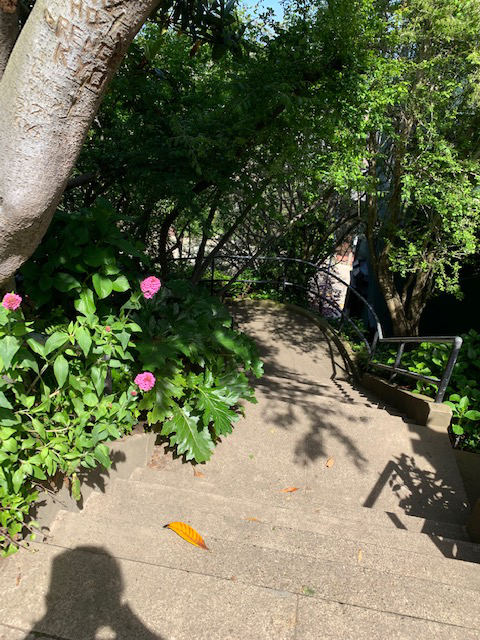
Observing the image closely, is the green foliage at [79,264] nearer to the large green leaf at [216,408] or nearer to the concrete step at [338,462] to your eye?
Answer: the large green leaf at [216,408]

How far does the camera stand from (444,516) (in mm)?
2924

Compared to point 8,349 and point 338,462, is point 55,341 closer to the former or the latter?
point 8,349

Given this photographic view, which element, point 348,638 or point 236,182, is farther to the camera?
point 236,182

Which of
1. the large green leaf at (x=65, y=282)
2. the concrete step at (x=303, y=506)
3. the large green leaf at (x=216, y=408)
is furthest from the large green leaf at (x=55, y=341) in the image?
the large green leaf at (x=216, y=408)

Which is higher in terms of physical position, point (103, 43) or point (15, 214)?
point (103, 43)

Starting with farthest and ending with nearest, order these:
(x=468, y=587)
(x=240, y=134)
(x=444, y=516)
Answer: (x=240, y=134) < (x=444, y=516) < (x=468, y=587)

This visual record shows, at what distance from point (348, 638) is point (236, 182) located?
4644 mm

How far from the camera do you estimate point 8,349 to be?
147 centimetres

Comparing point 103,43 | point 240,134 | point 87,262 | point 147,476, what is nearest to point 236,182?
point 240,134

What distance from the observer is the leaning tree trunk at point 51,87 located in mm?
1116

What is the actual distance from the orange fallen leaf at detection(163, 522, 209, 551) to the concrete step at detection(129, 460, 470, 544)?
0.38m

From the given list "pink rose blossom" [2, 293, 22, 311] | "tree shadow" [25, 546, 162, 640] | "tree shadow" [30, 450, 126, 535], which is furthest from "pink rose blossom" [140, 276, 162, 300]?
"tree shadow" [25, 546, 162, 640]

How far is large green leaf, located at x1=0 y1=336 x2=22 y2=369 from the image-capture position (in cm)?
146

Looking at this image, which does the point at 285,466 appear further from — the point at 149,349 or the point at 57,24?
the point at 57,24
